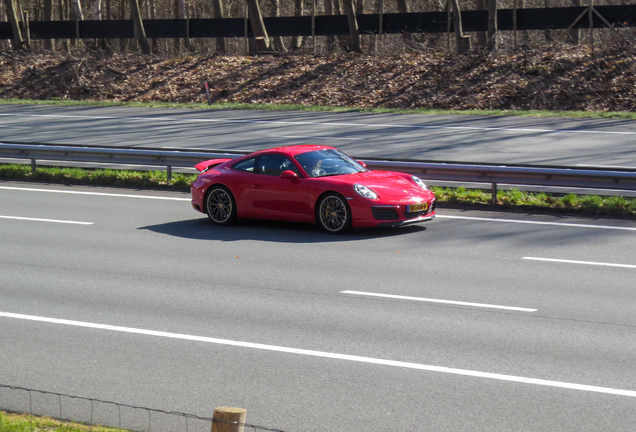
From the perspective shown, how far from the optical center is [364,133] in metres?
23.3

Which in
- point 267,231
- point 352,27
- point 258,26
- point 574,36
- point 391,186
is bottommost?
point 267,231

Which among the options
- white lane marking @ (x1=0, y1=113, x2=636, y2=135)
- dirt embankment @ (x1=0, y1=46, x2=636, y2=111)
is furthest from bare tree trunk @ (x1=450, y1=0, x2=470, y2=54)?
white lane marking @ (x1=0, y1=113, x2=636, y2=135)

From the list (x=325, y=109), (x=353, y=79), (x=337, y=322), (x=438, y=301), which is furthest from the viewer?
(x=353, y=79)

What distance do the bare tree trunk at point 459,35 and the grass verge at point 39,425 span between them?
3014 cm

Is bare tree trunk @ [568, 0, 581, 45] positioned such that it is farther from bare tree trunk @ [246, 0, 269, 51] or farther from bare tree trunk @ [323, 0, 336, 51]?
bare tree trunk @ [246, 0, 269, 51]

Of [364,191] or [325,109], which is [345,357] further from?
[325,109]

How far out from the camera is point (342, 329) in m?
7.55

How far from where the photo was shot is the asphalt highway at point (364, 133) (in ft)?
62.5

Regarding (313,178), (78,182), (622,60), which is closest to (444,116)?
(622,60)

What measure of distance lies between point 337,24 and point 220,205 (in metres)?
27.5

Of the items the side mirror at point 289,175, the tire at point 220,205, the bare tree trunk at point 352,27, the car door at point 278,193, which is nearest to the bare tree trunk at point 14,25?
the bare tree trunk at point 352,27

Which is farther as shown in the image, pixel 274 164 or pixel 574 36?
pixel 574 36

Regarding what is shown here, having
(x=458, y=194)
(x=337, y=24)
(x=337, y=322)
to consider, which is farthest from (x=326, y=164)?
(x=337, y=24)

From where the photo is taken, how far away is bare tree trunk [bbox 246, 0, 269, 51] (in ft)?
129
